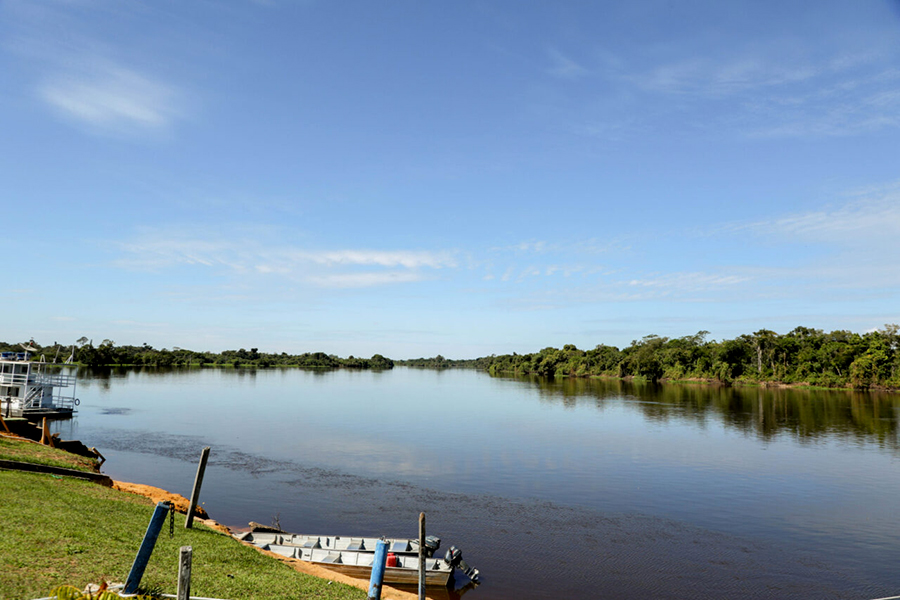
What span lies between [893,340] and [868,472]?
13840 cm

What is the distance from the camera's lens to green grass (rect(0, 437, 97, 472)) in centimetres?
2667

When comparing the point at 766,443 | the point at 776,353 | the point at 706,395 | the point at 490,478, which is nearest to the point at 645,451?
the point at 766,443

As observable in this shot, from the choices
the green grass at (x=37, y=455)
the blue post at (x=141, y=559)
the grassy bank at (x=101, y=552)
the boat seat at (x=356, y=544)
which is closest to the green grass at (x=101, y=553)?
the grassy bank at (x=101, y=552)

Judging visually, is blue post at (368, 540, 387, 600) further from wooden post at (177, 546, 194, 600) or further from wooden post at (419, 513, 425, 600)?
wooden post at (177, 546, 194, 600)

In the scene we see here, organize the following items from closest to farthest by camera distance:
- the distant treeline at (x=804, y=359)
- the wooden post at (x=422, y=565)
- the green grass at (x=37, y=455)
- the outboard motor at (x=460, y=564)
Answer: the wooden post at (x=422, y=565) → the outboard motor at (x=460, y=564) → the green grass at (x=37, y=455) → the distant treeline at (x=804, y=359)

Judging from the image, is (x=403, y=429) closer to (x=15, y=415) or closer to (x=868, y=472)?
(x=15, y=415)

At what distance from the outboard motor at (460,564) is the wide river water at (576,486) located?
67 centimetres

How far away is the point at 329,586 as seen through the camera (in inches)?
691

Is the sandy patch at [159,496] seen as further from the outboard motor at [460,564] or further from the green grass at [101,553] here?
the outboard motor at [460,564]

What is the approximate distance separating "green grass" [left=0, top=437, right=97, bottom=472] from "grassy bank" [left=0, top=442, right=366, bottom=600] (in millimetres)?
4798

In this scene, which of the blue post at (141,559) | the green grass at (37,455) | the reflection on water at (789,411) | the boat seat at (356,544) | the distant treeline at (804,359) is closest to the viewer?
the blue post at (141,559)

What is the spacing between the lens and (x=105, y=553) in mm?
14711

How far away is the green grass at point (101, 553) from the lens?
12781 mm

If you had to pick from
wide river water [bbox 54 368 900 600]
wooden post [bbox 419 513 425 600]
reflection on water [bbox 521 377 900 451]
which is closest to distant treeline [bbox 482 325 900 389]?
reflection on water [bbox 521 377 900 451]
